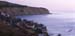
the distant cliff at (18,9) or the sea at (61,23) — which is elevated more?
the distant cliff at (18,9)

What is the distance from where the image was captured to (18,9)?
162 centimetres

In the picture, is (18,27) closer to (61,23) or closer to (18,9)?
(18,9)

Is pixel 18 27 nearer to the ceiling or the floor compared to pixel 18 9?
nearer to the floor

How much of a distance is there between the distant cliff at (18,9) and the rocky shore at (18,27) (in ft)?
0.22

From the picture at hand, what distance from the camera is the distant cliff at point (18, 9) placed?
1598 millimetres

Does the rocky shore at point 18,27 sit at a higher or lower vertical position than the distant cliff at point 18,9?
lower

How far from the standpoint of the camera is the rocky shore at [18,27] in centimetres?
154

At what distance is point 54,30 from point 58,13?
0.19 meters

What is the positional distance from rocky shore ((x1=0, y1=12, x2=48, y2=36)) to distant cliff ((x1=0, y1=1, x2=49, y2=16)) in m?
0.07

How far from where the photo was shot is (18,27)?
156cm

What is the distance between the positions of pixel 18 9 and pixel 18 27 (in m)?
0.22

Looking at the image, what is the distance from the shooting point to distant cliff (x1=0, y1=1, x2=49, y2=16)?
5.24ft

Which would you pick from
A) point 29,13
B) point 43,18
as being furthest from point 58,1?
point 29,13

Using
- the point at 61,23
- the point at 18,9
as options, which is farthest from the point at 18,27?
the point at 61,23
